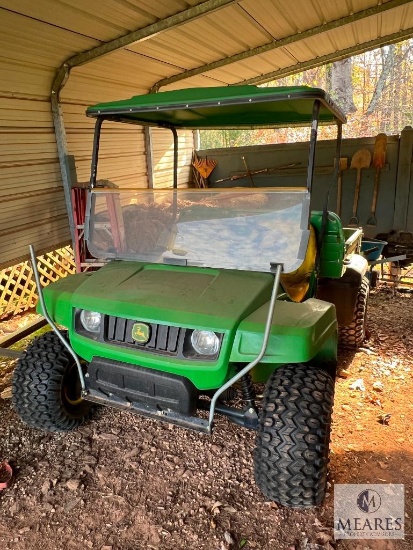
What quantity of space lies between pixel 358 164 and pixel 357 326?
520 centimetres

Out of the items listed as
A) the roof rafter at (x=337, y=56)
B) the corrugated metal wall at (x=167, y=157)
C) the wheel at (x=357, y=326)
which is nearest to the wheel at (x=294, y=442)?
the wheel at (x=357, y=326)

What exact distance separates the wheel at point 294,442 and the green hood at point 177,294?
0.46m

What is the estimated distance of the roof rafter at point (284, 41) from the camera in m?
5.70


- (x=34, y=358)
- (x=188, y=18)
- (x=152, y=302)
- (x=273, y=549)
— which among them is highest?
(x=188, y=18)

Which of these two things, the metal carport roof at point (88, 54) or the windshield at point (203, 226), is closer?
the windshield at point (203, 226)

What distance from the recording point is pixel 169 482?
2428mm

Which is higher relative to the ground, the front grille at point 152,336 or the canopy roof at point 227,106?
the canopy roof at point 227,106

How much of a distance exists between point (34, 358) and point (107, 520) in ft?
3.32

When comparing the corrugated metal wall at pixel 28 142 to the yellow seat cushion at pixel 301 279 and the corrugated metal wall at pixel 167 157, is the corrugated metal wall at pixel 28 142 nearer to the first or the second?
the corrugated metal wall at pixel 167 157

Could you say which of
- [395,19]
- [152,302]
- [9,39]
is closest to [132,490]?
[152,302]

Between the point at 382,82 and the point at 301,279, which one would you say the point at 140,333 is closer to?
the point at 301,279

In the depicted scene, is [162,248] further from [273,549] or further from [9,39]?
[9,39]

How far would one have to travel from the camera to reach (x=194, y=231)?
2.63 metres

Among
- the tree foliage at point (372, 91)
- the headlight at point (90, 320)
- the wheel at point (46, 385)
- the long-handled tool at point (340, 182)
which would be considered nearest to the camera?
→ the headlight at point (90, 320)
